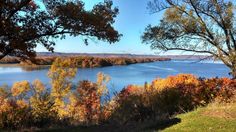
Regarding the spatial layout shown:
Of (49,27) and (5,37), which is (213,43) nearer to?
(49,27)

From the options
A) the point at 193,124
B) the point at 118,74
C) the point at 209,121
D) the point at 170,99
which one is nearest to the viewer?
the point at 193,124

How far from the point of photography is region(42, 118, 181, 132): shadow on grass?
456 inches

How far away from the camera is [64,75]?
167 feet

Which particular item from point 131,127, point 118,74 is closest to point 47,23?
point 131,127

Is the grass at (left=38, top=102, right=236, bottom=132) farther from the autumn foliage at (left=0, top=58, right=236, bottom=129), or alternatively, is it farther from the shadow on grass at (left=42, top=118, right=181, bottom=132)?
the autumn foliage at (left=0, top=58, right=236, bottom=129)

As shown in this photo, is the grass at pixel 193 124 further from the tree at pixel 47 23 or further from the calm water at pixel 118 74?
the calm water at pixel 118 74

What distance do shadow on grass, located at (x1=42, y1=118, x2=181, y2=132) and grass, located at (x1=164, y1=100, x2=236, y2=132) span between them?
434mm

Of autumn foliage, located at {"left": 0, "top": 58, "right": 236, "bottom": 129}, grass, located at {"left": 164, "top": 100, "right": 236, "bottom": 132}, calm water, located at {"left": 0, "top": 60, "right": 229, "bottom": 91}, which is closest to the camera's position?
grass, located at {"left": 164, "top": 100, "right": 236, "bottom": 132}

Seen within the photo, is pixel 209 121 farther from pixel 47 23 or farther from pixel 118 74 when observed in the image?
pixel 118 74

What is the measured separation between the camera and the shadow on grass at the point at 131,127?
11580mm

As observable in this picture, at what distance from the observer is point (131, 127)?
12422mm

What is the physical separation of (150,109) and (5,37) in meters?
6.04

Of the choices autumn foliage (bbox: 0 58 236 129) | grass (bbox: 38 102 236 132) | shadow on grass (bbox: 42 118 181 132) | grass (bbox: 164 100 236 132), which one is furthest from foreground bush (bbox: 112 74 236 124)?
grass (bbox: 164 100 236 132)

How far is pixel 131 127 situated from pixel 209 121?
260cm
